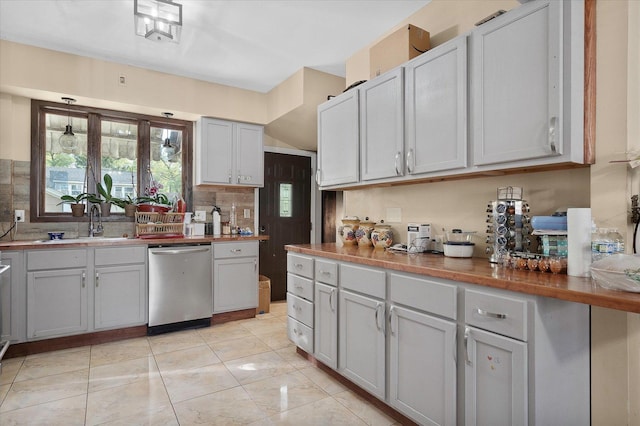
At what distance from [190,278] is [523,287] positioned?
3168mm

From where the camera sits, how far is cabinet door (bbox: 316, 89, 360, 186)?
2818 mm

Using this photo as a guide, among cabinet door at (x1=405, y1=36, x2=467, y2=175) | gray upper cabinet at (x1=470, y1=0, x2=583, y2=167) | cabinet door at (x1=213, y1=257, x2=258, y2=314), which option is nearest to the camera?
gray upper cabinet at (x1=470, y1=0, x2=583, y2=167)

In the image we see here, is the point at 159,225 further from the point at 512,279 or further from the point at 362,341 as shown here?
the point at 512,279

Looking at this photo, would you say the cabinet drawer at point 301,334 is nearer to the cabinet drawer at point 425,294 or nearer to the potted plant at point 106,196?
the cabinet drawer at point 425,294

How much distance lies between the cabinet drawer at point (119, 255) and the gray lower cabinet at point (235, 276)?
727 millimetres

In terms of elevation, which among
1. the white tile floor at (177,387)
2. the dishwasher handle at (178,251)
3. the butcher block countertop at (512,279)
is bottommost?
the white tile floor at (177,387)

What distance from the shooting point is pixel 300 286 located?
2850 mm

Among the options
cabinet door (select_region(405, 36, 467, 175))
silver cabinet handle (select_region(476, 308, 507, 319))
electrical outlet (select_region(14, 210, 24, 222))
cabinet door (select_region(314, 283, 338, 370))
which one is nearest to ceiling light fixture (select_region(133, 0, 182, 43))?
cabinet door (select_region(405, 36, 467, 175))

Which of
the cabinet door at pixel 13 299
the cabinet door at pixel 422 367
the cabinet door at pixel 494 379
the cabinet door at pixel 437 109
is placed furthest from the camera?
the cabinet door at pixel 13 299

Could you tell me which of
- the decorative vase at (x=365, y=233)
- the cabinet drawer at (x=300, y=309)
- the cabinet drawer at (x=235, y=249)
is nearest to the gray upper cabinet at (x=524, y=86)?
the decorative vase at (x=365, y=233)

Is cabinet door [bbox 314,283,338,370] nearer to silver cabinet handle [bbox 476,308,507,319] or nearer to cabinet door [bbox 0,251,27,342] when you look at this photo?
silver cabinet handle [bbox 476,308,507,319]

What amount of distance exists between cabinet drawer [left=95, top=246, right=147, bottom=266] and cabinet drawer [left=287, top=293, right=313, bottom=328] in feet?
5.20

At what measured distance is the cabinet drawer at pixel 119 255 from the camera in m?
3.27

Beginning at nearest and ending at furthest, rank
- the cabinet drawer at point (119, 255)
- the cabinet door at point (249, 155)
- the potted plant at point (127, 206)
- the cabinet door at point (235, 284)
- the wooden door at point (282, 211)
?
1. the cabinet drawer at point (119, 255)
2. the potted plant at point (127, 206)
3. the cabinet door at point (235, 284)
4. the cabinet door at point (249, 155)
5. the wooden door at point (282, 211)
